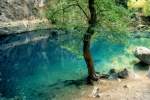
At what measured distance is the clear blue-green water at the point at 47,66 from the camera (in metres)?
24.2

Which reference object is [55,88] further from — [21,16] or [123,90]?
[21,16]

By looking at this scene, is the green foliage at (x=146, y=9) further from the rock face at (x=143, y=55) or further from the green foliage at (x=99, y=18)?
the green foliage at (x=99, y=18)

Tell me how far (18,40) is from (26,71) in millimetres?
24160

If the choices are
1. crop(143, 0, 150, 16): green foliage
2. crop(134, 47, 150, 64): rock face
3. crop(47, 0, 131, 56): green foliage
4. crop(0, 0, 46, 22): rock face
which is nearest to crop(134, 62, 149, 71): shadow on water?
crop(134, 47, 150, 64): rock face

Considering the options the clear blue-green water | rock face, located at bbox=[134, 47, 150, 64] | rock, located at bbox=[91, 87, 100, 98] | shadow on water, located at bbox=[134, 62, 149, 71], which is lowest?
the clear blue-green water

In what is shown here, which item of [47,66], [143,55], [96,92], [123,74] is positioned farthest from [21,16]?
[96,92]

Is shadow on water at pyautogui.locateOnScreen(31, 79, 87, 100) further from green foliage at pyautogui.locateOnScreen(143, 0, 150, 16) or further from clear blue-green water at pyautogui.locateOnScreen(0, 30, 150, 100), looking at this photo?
green foliage at pyautogui.locateOnScreen(143, 0, 150, 16)

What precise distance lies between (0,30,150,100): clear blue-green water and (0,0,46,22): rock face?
447 inches

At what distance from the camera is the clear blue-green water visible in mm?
24203

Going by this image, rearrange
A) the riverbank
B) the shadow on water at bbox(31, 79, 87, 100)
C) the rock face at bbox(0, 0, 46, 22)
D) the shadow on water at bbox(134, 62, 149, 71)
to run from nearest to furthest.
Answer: the riverbank, the shadow on water at bbox(31, 79, 87, 100), the shadow on water at bbox(134, 62, 149, 71), the rock face at bbox(0, 0, 46, 22)

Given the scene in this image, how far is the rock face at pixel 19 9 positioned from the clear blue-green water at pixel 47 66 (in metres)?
11.4

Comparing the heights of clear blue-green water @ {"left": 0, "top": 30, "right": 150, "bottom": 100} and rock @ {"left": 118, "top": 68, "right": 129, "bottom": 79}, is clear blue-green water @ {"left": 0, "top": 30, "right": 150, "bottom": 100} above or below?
below

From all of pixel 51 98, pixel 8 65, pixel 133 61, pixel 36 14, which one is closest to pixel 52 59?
pixel 8 65

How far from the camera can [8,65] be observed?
35.0 m
